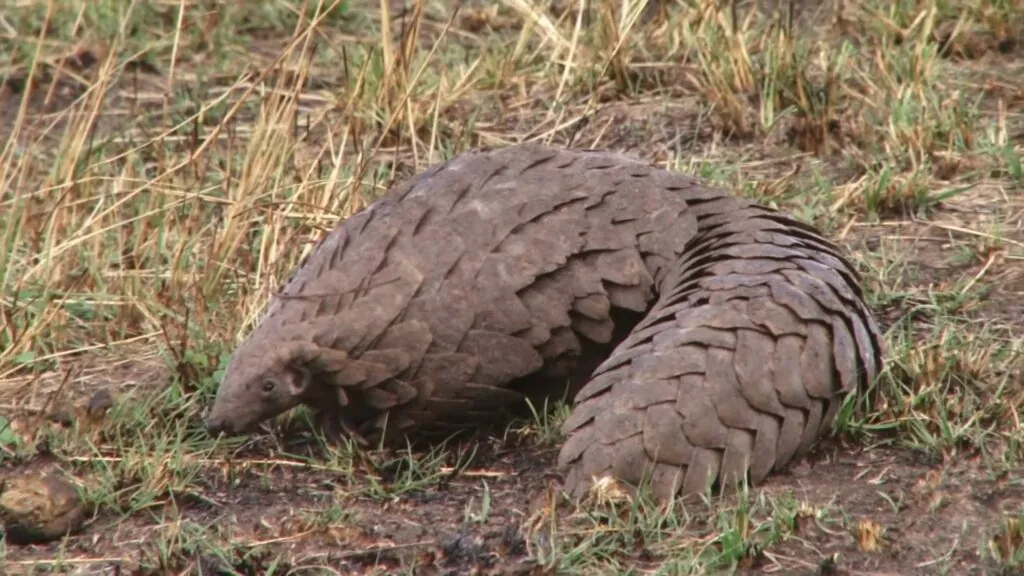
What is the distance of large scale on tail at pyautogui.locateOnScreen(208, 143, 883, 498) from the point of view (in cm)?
311

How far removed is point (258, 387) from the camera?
11.2 feet

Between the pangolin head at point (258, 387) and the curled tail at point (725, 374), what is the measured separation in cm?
62

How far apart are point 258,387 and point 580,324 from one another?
2.26ft

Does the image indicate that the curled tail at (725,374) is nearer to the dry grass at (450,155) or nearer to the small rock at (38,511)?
the dry grass at (450,155)

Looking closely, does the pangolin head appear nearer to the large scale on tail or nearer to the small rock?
the large scale on tail

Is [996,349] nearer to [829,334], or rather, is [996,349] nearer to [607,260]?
[829,334]

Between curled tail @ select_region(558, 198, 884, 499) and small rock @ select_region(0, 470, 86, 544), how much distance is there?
1.02 m

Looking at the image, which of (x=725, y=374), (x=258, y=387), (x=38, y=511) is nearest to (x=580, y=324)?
(x=725, y=374)

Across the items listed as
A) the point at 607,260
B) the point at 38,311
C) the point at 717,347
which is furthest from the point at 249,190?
the point at 717,347

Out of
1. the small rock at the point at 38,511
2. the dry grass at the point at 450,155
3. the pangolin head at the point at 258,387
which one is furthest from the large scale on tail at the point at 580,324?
the small rock at the point at 38,511

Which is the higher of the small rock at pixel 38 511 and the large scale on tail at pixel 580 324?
the large scale on tail at pixel 580 324

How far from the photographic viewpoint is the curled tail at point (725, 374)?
307 cm

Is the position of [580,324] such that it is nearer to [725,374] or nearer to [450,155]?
[725,374]

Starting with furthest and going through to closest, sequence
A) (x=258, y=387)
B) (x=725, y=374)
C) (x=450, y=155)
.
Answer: (x=450, y=155), (x=258, y=387), (x=725, y=374)
